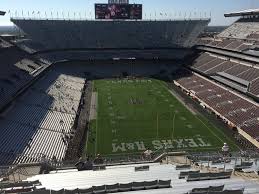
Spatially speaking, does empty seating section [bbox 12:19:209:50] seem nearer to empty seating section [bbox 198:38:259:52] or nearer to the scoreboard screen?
the scoreboard screen

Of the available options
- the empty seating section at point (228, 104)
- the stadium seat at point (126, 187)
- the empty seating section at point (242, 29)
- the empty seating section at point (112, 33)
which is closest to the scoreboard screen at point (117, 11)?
the empty seating section at point (112, 33)

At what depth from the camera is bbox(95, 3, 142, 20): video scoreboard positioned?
88.2m

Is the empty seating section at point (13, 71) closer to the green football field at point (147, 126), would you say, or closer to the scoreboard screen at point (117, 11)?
the green football field at point (147, 126)

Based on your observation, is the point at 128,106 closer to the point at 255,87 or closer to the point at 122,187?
the point at 255,87

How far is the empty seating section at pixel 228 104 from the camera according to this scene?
41269 millimetres

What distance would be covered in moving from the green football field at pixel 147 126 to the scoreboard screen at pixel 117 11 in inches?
1243

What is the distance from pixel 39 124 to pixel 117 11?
5406cm

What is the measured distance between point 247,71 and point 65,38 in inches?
1973

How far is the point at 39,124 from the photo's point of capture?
134 feet

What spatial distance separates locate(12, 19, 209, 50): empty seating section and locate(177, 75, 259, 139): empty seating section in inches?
1200

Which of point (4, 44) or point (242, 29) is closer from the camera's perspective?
point (4, 44)

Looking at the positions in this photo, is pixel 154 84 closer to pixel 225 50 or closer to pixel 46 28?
pixel 225 50

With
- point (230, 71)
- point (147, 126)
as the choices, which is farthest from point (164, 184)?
point (230, 71)

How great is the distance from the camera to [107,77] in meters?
80.8
